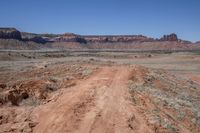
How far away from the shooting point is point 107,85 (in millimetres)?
19812

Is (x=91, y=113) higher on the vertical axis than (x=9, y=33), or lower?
lower

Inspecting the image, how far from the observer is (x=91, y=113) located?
14.0m

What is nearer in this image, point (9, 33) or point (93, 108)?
point (93, 108)

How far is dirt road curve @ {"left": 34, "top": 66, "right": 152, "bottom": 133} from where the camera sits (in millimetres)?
12805

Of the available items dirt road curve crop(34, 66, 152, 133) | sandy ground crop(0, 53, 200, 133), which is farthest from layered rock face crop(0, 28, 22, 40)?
dirt road curve crop(34, 66, 152, 133)

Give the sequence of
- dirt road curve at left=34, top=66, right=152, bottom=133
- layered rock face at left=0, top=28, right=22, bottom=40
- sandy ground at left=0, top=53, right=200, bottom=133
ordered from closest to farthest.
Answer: dirt road curve at left=34, top=66, right=152, bottom=133 → sandy ground at left=0, top=53, right=200, bottom=133 → layered rock face at left=0, top=28, right=22, bottom=40

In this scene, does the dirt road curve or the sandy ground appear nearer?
the dirt road curve

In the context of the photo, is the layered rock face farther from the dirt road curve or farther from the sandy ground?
the dirt road curve

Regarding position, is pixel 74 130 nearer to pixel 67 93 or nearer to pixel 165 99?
pixel 67 93

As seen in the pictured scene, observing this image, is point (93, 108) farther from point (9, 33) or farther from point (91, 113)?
point (9, 33)

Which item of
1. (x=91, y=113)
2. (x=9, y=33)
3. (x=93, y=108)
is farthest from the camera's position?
(x=9, y=33)

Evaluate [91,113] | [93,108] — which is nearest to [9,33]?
[93,108]

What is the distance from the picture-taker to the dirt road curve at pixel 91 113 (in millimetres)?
12805

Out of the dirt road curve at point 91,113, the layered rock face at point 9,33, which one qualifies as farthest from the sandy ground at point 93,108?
the layered rock face at point 9,33
